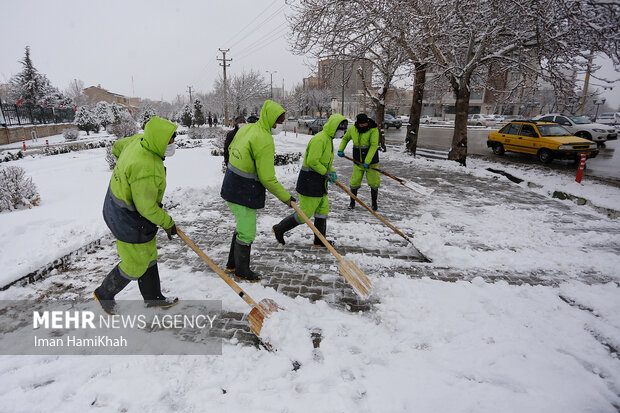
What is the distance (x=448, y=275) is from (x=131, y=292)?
377 centimetres

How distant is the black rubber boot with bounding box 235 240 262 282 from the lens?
3.64m

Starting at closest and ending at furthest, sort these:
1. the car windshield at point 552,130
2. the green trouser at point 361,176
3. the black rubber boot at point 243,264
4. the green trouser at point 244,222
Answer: the green trouser at point 244,222 → the black rubber boot at point 243,264 → the green trouser at point 361,176 → the car windshield at point 552,130

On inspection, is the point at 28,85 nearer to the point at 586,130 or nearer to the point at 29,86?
the point at 29,86

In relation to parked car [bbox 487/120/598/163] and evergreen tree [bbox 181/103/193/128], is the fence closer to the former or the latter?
evergreen tree [bbox 181/103/193/128]

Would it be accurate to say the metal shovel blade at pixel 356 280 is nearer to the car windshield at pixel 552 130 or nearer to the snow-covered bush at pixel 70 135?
the car windshield at pixel 552 130

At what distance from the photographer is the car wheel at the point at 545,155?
1203 centimetres

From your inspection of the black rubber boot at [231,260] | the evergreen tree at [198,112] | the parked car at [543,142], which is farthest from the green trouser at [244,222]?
the evergreen tree at [198,112]

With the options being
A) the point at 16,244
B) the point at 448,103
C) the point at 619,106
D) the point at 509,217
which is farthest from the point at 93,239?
the point at 619,106

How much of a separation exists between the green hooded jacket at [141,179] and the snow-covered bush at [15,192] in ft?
16.9

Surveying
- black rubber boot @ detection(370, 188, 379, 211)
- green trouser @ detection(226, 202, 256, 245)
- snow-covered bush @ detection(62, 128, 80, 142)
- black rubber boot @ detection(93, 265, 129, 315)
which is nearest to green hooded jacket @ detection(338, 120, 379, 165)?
black rubber boot @ detection(370, 188, 379, 211)

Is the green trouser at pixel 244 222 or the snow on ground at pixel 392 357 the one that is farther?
the green trouser at pixel 244 222

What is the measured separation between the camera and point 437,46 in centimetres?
1010

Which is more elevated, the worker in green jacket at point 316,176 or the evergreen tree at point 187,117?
the evergreen tree at point 187,117

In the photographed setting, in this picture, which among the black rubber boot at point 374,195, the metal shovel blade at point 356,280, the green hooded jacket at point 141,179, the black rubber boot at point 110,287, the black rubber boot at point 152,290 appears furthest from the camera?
the black rubber boot at point 374,195
